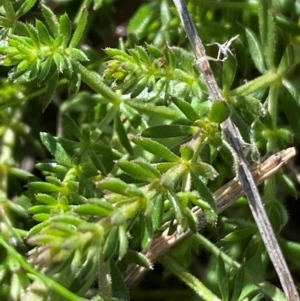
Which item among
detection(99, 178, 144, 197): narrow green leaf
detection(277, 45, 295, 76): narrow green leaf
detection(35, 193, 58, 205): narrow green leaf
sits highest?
detection(277, 45, 295, 76): narrow green leaf

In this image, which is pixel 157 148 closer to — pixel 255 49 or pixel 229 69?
pixel 229 69

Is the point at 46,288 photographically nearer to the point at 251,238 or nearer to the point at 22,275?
the point at 22,275

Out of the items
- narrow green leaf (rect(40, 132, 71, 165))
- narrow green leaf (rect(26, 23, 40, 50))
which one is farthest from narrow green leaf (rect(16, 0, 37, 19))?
narrow green leaf (rect(40, 132, 71, 165))

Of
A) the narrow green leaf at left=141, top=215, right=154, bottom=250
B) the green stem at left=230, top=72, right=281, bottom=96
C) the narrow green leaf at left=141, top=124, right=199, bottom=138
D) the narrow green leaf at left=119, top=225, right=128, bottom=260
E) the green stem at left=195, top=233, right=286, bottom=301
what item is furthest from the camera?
the green stem at left=230, top=72, right=281, bottom=96

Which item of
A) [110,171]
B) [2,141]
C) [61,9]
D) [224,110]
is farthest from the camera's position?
[61,9]

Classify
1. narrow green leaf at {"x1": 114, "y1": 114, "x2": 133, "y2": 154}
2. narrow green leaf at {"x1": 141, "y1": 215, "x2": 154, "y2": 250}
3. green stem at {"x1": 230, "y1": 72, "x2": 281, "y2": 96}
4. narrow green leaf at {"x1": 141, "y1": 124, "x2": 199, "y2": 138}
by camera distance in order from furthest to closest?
narrow green leaf at {"x1": 114, "y1": 114, "x2": 133, "y2": 154} → green stem at {"x1": 230, "y1": 72, "x2": 281, "y2": 96} → narrow green leaf at {"x1": 141, "y1": 124, "x2": 199, "y2": 138} → narrow green leaf at {"x1": 141, "y1": 215, "x2": 154, "y2": 250}

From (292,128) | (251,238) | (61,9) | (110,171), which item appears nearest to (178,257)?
(251,238)

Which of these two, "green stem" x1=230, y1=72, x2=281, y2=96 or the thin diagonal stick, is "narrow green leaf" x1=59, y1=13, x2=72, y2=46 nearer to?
the thin diagonal stick
